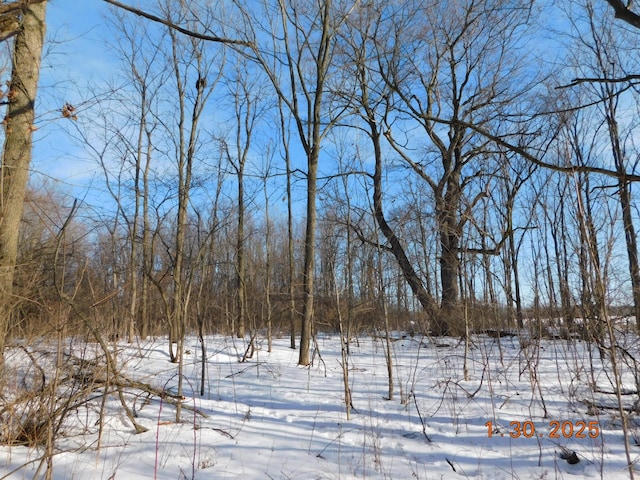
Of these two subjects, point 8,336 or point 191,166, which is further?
point 191,166

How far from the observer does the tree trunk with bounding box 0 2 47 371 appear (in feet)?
12.0

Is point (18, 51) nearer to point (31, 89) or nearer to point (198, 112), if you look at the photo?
point (31, 89)

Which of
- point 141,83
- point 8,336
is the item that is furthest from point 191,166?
point 8,336

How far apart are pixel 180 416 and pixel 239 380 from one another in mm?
2308

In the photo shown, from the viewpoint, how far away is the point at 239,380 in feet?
21.9
